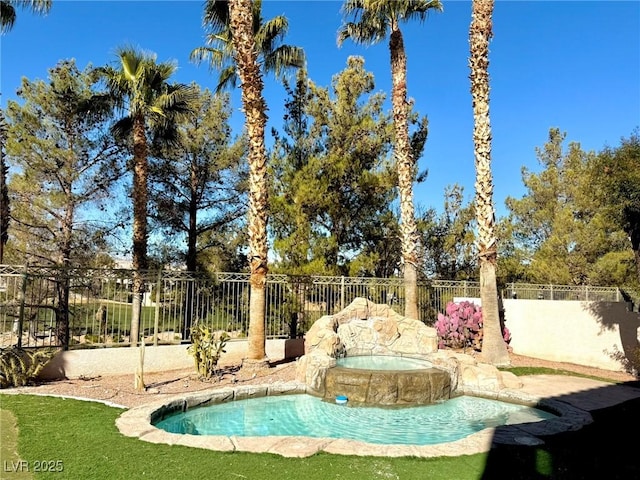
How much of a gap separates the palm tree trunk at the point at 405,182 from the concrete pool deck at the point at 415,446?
16.6 ft

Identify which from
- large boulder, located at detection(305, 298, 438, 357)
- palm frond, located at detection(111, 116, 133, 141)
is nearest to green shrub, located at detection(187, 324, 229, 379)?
large boulder, located at detection(305, 298, 438, 357)

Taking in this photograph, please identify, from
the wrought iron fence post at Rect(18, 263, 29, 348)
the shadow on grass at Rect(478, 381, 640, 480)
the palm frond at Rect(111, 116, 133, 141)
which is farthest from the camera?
the palm frond at Rect(111, 116, 133, 141)

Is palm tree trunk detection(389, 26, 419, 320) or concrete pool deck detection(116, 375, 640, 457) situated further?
palm tree trunk detection(389, 26, 419, 320)

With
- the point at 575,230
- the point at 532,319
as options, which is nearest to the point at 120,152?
the point at 532,319

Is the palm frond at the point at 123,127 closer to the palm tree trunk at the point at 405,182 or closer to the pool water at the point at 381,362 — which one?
the palm tree trunk at the point at 405,182

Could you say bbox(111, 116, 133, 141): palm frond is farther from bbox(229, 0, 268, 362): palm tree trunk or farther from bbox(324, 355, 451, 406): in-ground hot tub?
bbox(324, 355, 451, 406): in-ground hot tub

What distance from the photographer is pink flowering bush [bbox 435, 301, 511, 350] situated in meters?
14.2

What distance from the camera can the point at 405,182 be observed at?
46.7ft

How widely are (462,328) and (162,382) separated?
9364mm

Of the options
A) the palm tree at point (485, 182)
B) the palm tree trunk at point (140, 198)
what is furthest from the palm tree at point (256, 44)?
the palm tree at point (485, 182)

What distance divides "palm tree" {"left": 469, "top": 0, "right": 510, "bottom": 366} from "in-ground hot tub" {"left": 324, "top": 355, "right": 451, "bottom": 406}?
3730mm

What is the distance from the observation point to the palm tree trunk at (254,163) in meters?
10.6

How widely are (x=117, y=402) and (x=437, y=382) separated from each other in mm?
5964

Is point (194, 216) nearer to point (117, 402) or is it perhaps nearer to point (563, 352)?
point (117, 402)
